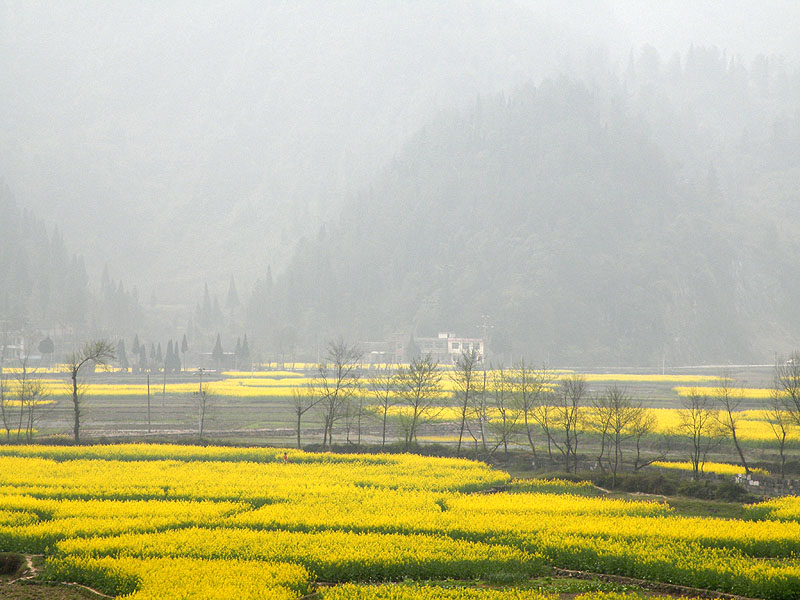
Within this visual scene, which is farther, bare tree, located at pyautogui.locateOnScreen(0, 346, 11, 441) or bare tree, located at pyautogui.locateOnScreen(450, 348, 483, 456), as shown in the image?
bare tree, located at pyautogui.locateOnScreen(0, 346, 11, 441)

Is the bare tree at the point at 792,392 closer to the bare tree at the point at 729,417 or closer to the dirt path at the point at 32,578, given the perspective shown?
the bare tree at the point at 729,417

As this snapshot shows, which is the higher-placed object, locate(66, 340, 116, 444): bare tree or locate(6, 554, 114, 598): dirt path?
locate(66, 340, 116, 444): bare tree

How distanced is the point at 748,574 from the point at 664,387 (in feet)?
401

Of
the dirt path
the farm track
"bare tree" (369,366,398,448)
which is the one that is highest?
"bare tree" (369,366,398,448)

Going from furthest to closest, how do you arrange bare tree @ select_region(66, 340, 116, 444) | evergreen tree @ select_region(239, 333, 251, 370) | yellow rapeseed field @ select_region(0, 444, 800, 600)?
evergreen tree @ select_region(239, 333, 251, 370), bare tree @ select_region(66, 340, 116, 444), yellow rapeseed field @ select_region(0, 444, 800, 600)

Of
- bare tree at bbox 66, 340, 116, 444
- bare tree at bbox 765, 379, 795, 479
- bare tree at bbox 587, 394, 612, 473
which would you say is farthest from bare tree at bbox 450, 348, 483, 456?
bare tree at bbox 66, 340, 116, 444

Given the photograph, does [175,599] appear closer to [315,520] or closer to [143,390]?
[315,520]

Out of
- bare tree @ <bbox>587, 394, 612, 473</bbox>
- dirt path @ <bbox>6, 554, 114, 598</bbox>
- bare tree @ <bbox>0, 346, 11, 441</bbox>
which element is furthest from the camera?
bare tree @ <bbox>0, 346, 11, 441</bbox>

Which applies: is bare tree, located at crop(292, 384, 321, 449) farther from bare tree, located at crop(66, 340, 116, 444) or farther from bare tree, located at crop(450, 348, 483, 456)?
bare tree, located at crop(66, 340, 116, 444)

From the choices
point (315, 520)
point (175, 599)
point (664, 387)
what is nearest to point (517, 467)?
point (315, 520)

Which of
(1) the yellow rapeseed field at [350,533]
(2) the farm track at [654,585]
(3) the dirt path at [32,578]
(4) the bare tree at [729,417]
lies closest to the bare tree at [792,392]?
(4) the bare tree at [729,417]

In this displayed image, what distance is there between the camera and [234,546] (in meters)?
27.0

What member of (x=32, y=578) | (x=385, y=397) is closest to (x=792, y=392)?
(x=385, y=397)

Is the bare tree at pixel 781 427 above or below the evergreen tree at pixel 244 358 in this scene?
below
